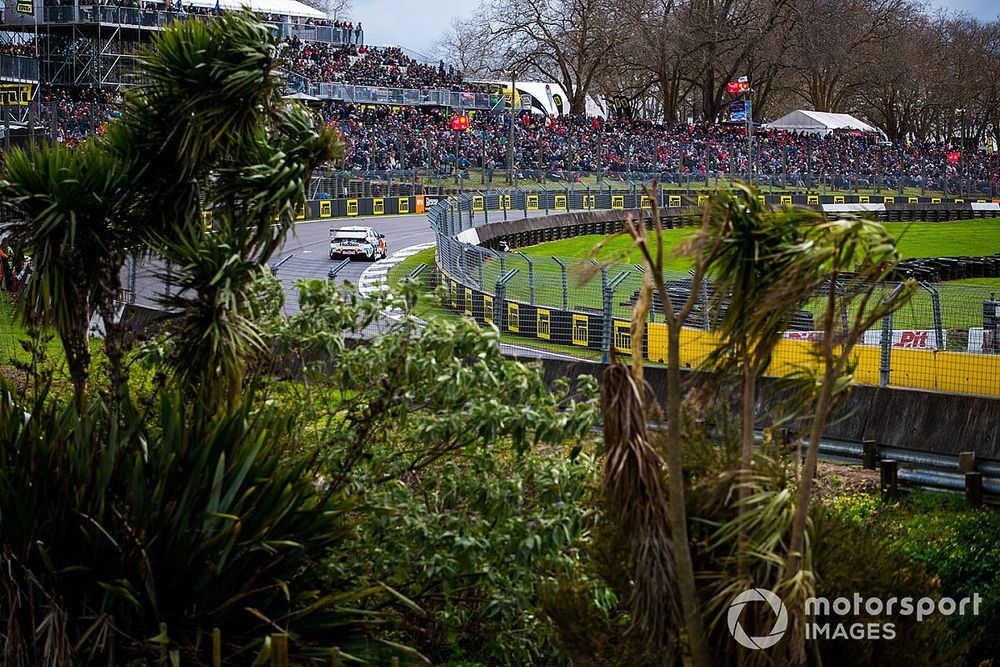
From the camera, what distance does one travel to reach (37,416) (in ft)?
22.7

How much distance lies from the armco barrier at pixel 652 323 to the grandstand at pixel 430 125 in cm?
Answer: 2059

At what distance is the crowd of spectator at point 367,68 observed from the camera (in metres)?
62.6

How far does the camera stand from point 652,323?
18.1 m

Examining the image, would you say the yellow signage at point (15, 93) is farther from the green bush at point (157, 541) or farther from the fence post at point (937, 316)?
the green bush at point (157, 541)

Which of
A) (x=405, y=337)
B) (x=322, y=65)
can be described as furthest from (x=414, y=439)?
(x=322, y=65)

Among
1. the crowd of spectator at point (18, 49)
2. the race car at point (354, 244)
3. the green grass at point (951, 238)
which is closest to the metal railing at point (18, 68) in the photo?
the crowd of spectator at point (18, 49)

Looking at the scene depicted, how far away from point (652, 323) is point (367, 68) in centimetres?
5298

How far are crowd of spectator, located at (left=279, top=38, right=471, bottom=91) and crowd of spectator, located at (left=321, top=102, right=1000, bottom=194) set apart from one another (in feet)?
7.93

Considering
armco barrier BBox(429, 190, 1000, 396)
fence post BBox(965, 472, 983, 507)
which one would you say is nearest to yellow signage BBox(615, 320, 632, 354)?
armco barrier BBox(429, 190, 1000, 396)

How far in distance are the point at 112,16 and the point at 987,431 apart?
51.9 metres

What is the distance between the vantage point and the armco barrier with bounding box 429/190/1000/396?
1483 centimetres

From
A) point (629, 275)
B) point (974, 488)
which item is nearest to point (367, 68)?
point (629, 275)

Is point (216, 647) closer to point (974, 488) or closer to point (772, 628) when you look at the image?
point (772, 628)

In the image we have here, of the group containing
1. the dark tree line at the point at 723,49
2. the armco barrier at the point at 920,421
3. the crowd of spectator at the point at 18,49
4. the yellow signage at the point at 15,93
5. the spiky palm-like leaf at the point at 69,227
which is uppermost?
the dark tree line at the point at 723,49
